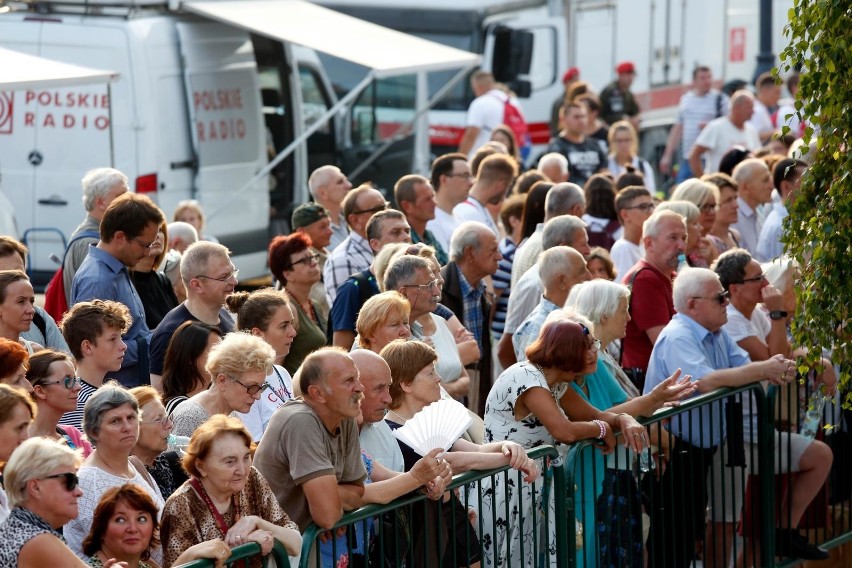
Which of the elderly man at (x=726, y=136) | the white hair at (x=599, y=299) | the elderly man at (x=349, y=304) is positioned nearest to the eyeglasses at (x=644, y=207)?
the elderly man at (x=349, y=304)

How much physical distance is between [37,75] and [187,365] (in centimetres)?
337

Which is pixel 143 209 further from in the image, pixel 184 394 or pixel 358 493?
pixel 358 493

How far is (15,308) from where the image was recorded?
19.9 ft

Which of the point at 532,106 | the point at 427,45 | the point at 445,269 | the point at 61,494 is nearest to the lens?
the point at 61,494

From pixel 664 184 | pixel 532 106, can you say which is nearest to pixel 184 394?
pixel 532 106

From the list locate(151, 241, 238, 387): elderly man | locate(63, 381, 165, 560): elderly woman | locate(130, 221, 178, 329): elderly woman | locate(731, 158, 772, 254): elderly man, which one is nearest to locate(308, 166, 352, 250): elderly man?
locate(130, 221, 178, 329): elderly woman

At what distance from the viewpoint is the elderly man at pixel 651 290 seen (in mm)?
7961

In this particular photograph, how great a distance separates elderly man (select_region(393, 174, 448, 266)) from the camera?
29.3ft

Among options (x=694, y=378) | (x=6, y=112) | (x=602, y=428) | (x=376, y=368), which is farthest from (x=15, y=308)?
(x=6, y=112)

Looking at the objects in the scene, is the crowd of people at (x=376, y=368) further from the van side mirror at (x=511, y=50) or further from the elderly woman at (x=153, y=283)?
the van side mirror at (x=511, y=50)

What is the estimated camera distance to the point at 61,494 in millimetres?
4293

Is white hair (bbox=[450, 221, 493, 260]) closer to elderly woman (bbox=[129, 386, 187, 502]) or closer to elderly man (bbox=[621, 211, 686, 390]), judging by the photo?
elderly man (bbox=[621, 211, 686, 390])

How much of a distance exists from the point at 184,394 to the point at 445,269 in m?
2.52

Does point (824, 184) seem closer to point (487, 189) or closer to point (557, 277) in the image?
point (557, 277)
